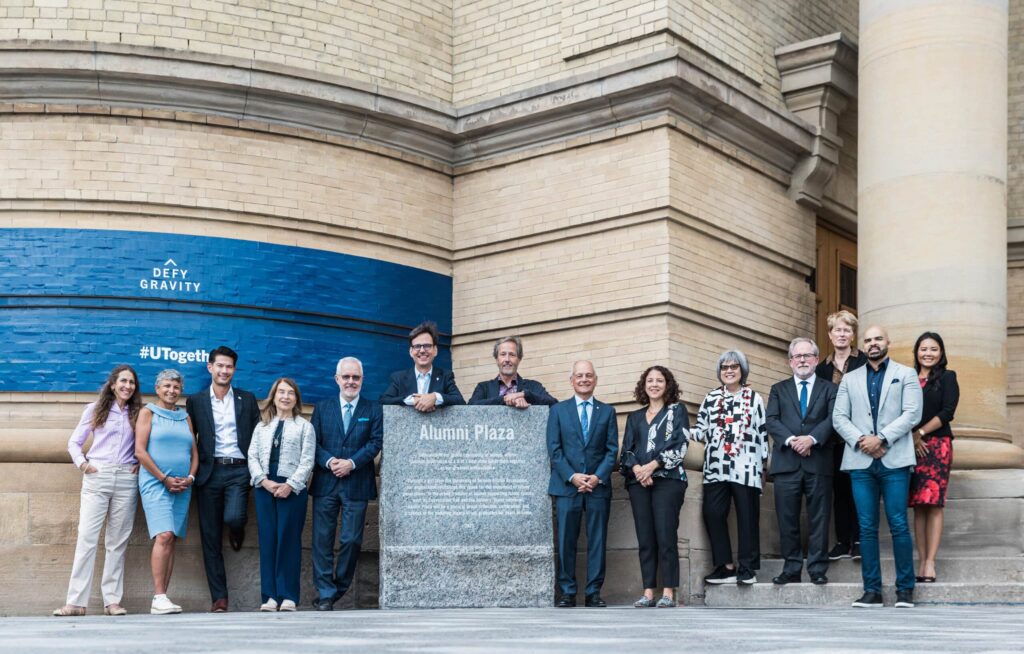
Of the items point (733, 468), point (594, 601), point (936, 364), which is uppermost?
point (936, 364)

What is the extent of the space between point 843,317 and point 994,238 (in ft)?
9.89

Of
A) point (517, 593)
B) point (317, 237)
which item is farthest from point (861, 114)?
point (517, 593)

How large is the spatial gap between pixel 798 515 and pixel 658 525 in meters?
Result: 1.11

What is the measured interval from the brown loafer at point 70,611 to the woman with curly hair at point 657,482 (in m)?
4.10

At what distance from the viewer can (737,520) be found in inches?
464

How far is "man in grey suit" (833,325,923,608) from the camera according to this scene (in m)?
10.5

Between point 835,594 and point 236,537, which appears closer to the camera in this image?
point 835,594

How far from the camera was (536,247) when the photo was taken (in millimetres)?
14805

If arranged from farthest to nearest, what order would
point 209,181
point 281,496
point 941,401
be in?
point 209,181 → point 941,401 → point 281,496

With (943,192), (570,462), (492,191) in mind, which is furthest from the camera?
(492,191)

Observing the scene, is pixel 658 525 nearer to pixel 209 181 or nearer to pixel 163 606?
pixel 163 606

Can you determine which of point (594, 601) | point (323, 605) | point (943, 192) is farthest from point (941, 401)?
point (323, 605)

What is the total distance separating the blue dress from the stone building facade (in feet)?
5.67

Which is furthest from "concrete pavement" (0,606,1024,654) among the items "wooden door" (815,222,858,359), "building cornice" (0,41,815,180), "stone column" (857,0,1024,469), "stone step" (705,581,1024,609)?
"wooden door" (815,222,858,359)
